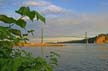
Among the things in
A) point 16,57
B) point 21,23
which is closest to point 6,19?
point 21,23

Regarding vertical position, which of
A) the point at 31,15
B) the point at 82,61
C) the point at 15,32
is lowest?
the point at 82,61

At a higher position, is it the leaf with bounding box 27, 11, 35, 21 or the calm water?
the leaf with bounding box 27, 11, 35, 21

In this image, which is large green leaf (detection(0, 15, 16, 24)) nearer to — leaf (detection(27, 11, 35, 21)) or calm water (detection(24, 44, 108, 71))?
leaf (detection(27, 11, 35, 21))

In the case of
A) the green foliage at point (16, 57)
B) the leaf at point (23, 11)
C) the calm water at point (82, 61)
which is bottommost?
the calm water at point (82, 61)

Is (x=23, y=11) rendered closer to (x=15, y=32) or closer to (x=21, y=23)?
(x=21, y=23)

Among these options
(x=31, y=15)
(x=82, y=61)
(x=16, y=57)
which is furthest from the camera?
(x=82, y=61)

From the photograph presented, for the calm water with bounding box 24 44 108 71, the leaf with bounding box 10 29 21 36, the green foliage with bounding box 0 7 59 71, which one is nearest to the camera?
the green foliage with bounding box 0 7 59 71

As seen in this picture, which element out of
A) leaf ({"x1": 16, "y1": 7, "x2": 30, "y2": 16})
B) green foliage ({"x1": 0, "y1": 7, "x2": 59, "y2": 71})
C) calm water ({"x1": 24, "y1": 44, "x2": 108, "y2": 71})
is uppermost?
leaf ({"x1": 16, "y1": 7, "x2": 30, "y2": 16})

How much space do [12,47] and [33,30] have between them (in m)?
0.38

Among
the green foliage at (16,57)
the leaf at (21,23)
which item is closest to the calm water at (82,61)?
the green foliage at (16,57)

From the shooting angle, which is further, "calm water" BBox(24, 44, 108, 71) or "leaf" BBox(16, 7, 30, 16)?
"calm water" BBox(24, 44, 108, 71)

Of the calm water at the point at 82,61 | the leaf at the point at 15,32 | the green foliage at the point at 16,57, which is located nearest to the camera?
the green foliage at the point at 16,57

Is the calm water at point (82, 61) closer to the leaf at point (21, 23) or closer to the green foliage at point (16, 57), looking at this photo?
the green foliage at point (16, 57)

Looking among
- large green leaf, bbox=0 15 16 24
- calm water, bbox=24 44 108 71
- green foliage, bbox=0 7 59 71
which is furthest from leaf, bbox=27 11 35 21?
calm water, bbox=24 44 108 71
